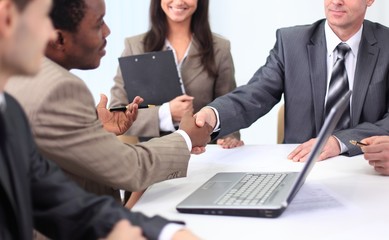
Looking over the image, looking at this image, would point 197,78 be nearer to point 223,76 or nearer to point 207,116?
point 223,76

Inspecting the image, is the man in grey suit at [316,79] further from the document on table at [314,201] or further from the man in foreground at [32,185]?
the man in foreground at [32,185]

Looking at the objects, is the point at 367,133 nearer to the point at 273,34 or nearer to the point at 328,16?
the point at 328,16

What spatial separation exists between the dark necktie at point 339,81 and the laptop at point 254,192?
750mm

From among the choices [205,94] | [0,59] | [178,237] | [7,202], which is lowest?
[205,94]

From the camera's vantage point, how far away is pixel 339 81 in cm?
229

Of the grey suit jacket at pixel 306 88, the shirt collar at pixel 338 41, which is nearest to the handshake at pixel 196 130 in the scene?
the grey suit jacket at pixel 306 88

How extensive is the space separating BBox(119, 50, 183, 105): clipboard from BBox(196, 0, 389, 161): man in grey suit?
34cm

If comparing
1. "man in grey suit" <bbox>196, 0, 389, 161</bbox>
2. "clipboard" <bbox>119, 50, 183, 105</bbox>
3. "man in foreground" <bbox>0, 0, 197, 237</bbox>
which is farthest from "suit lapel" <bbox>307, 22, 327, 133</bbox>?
"man in foreground" <bbox>0, 0, 197, 237</bbox>

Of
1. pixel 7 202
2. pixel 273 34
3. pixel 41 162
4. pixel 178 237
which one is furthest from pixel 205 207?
pixel 273 34

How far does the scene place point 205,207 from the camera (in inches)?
52.9

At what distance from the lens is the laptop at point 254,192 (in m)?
1.23

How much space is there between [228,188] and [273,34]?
2712 mm

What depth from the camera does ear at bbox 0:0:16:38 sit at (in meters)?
0.79

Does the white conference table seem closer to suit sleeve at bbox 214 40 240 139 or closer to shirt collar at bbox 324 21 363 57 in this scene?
shirt collar at bbox 324 21 363 57
